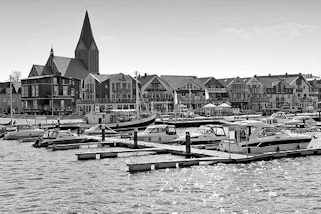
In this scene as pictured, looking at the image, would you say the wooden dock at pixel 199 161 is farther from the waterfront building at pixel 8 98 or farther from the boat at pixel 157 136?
the waterfront building at pixel 8 98

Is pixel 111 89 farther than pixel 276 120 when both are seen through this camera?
Yes

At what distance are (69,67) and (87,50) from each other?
35.8 ft

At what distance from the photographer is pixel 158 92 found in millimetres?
119812

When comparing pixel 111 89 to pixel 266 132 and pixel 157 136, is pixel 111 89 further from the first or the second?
pixel 266 132

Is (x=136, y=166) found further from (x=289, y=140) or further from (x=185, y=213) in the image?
(x=289, y=140)

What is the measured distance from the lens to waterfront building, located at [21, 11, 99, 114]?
11606 cm

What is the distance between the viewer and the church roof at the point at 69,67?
5090 inches

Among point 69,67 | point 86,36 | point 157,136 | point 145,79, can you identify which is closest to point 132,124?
point 157,136

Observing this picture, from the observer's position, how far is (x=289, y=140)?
132ft

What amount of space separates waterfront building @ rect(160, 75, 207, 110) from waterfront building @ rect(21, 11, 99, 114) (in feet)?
75.6

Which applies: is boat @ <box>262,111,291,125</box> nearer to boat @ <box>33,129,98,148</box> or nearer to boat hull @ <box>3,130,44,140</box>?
boat @ <box>33,129,98,148</box>

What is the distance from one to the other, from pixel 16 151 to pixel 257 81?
3895 inches

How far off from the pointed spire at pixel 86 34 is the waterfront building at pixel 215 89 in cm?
3548

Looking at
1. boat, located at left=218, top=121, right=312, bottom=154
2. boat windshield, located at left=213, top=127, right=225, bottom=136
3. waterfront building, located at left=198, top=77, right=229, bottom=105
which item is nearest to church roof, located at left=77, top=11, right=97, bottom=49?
waterfront building, located at left=198, top=77, right=229, bottom=105
